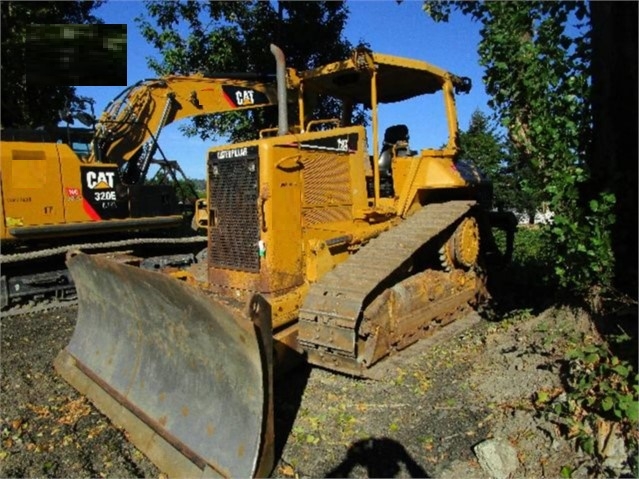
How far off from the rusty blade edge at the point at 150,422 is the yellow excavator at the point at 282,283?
0.6 inches

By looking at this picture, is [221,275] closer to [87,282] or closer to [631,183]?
[87,282]

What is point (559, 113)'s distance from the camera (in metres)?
4.19

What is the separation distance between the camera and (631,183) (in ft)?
13.2

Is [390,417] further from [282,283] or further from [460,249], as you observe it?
[460,249]

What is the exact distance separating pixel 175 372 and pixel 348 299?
1.42 metres

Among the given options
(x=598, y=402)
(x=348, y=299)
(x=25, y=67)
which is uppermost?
(x=25, y=67)

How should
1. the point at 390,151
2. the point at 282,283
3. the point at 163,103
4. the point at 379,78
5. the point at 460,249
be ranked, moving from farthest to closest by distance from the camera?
1. the point at 163,103
2. the point at 390,151
3. the point at 379,78
4. the point at 460,249
5. the point at 282,283

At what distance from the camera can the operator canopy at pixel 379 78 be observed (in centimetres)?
561

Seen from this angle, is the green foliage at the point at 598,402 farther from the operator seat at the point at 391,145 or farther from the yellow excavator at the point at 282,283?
the operator seat at the point at 391,145

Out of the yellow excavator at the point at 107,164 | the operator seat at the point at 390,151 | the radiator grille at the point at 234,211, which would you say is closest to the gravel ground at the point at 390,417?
the radiator grille at the point at 234,211

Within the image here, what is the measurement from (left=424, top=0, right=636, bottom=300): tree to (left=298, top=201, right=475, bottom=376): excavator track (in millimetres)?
1319

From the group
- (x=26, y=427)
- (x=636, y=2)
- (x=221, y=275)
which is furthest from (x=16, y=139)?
(x=636, y=2)

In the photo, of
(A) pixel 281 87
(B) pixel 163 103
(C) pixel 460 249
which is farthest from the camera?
(B) pixel 163 103

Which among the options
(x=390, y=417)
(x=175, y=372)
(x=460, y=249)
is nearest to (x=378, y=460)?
(x=390, y=417)
